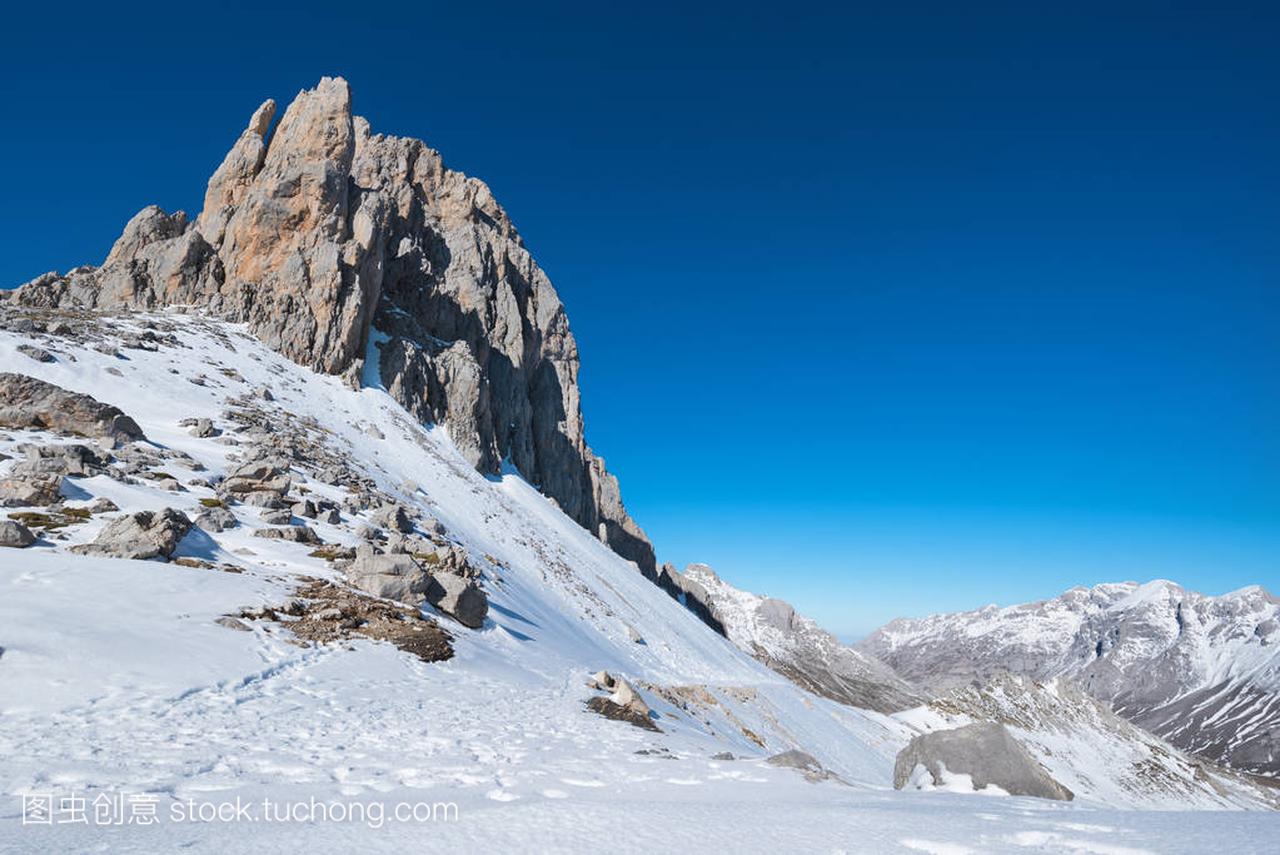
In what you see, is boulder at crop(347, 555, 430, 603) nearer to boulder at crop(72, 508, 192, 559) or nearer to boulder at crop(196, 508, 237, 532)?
boulder at crop(196, 508, 237, 532)

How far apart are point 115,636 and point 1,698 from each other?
10.1 feet

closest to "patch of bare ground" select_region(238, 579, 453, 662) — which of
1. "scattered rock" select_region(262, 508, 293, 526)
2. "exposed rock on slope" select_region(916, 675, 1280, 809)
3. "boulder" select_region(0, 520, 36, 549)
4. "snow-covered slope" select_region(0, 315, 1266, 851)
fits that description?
"snow-covered slope" select_region(0, 315, 1266, 851)

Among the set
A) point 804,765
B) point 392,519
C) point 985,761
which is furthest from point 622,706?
point 392,519

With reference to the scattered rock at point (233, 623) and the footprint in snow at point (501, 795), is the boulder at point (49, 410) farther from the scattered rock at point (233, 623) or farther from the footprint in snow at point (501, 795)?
the footprint in snow at point (501, 795)

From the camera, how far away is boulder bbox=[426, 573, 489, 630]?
80.2 ft

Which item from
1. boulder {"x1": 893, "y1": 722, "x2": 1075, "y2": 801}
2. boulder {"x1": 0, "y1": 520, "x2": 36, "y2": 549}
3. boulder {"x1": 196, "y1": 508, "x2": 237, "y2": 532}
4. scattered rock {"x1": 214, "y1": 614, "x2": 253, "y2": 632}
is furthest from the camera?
boulder {"x1": 196, "y1": 508, "x2": 237, "y2": 532}

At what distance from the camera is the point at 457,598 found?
2466 centimetres

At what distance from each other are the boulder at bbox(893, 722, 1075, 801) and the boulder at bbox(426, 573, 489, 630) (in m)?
15.8

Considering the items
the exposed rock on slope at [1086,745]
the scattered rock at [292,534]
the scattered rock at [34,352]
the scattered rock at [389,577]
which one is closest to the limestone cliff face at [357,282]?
the scattered rock at [34,352]

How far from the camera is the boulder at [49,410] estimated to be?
86.0 ft

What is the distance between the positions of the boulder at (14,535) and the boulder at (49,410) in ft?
36.0

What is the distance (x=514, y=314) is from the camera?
102562 mm

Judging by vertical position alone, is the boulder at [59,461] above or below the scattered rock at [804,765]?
above

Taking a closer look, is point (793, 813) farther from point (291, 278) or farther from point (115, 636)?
point (291, 278)
